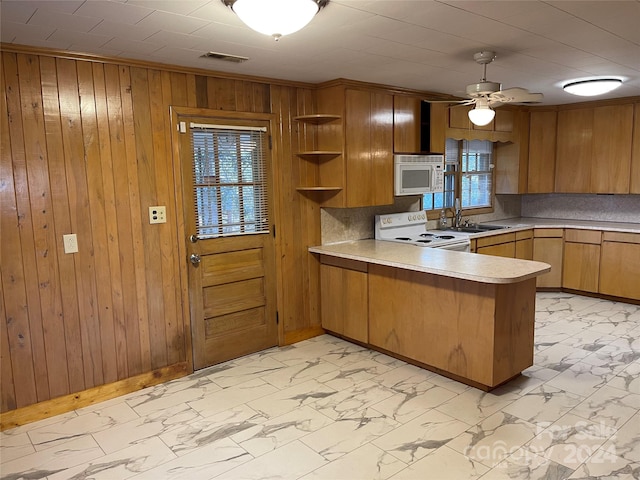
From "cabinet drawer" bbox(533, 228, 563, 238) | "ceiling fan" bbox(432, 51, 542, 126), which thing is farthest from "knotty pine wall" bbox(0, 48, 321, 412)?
"cabinet drawer" bbox(533, 228, 563, 238)

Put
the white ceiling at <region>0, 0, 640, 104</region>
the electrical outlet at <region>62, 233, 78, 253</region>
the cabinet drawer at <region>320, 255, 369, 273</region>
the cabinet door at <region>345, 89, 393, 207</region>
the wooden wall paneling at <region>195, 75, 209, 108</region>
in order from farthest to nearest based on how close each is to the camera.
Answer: the cabinet door at <region>345, 89, 393, 207</region> → the cabinet drawer at <region>320, 255, 369, 273</region> → the wooden wall paneling at <region>195, 75, 209, 108</region> → the electrical outlet at <region>62, 233, 78, 253</region> → the white ceiling at <region>0, 0, 640, 104</region>

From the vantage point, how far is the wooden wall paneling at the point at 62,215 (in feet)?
9.41

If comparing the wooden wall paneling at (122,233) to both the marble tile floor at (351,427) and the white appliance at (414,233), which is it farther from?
the white appliance at (414,233)

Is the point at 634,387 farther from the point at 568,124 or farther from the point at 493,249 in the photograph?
the point at 568,124

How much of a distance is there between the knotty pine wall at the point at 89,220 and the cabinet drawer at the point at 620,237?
4.20 meters

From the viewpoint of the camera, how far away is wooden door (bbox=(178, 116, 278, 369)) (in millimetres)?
3561

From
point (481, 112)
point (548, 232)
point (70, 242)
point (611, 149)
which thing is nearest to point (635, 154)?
point (611, 149)

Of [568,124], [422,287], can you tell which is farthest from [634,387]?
[568,124]

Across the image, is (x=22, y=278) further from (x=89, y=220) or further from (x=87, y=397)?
(x=87, y=397)

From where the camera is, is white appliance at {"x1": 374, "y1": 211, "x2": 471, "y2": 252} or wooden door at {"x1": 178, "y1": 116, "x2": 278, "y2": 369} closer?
wooden door at {"x1": 178, "y1": 116, "x2": 278, "y2": 369}

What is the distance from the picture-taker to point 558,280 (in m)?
5.61

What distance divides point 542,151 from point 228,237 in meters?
4.32

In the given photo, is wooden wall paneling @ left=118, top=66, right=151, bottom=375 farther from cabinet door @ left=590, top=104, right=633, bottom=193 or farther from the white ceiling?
cabinet door @ left=590, top=104, right=633, bottom=193

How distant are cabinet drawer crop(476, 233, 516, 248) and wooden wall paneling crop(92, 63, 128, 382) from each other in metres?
3.55
